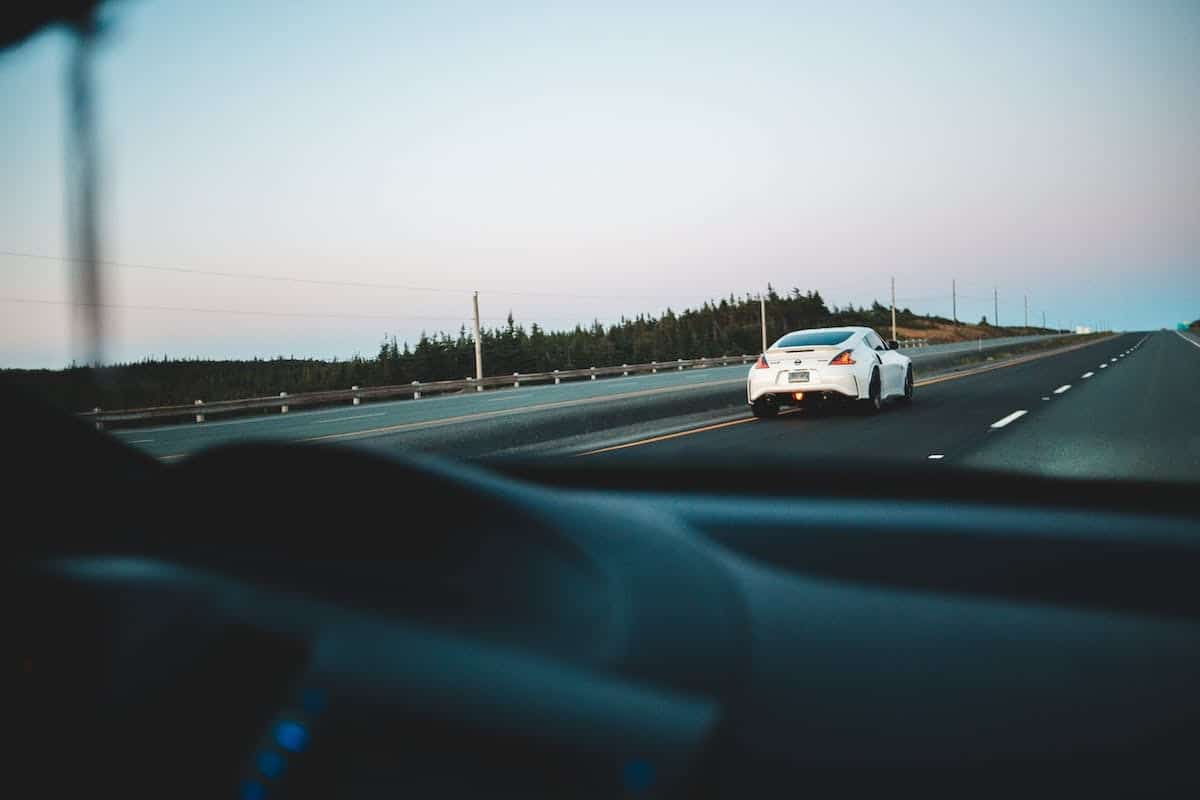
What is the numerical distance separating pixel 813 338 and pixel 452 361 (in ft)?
128

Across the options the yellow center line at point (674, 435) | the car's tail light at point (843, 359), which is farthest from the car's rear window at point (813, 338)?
the yellow center line at point (674, 435)

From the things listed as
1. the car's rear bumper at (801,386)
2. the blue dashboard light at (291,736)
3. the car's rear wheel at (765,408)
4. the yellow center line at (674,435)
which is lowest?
the yellow center line at (674,435)

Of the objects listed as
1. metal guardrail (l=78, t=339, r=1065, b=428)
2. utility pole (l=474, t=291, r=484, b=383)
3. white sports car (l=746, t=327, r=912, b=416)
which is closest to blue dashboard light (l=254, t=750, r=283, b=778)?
metal guardrail (l=78, t=339, r=1065, b=428)

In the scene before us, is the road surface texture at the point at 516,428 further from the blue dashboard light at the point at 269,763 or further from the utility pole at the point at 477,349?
the utility pole at the point at 477,349

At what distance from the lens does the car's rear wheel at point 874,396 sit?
18.3 metres

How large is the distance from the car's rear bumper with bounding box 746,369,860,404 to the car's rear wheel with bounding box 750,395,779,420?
27cm

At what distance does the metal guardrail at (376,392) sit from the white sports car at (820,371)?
10.9 metres

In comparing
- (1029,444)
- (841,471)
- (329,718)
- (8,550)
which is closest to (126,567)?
(8,550)

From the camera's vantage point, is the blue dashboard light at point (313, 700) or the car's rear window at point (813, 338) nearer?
the blue dashboard light at point (313, 700)

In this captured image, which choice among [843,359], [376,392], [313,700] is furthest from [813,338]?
[376,392]

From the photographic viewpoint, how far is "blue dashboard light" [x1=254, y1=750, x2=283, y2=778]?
39.2 inches

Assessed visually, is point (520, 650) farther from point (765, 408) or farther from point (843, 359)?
point (765, 408)

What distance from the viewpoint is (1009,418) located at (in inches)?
647

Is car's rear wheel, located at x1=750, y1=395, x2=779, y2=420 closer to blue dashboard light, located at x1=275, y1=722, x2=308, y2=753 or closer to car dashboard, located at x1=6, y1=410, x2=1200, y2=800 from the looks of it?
car dashboard, located at x1=6, y1=410, x2=1200, y2=800
